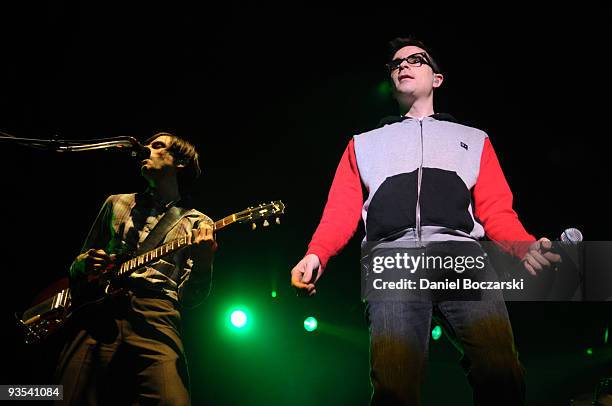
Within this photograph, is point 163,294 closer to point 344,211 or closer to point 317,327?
point 344,211

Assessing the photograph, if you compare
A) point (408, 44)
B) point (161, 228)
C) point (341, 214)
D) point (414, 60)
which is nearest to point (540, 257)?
point (341, 214)

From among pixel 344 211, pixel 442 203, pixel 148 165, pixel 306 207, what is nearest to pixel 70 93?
pixel 148 165

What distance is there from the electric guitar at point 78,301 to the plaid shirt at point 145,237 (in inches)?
2.5

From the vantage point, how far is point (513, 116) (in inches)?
214

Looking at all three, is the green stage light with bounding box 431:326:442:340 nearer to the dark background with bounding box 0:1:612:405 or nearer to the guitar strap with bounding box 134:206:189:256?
the dark background with bounding box 0:1:612:405

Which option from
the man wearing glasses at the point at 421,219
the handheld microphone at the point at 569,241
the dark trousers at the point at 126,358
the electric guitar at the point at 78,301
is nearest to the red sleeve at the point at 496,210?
the man wearing glasses at the point at 421,219

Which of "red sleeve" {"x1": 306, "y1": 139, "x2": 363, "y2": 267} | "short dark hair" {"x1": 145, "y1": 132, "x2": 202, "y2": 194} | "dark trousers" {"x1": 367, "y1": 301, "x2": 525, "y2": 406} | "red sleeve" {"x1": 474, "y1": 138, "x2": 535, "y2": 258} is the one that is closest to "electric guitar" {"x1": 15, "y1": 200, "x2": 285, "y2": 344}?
"short dark hair" {"x1": 145, "y1": 132, "x2": 202, "y2": 194}

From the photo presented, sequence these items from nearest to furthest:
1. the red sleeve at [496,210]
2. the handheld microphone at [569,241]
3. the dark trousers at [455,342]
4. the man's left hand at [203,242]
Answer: the dark trousers at [455,342] < the handheld microphone at [569,241] < the red sleeve at [496,210] < the man's left hand at [203,242]

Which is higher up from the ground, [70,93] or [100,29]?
[100,29]

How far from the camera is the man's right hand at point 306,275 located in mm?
2430

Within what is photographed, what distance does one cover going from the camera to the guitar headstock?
13.3ft

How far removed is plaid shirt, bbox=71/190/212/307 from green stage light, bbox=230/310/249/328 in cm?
166

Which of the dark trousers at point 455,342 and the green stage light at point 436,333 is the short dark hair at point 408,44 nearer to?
the dark trousers at point 455,342

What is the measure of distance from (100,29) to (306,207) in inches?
105
